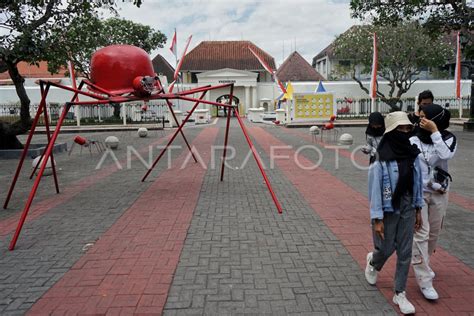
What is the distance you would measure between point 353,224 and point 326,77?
46.2 m

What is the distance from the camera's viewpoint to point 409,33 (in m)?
31.4

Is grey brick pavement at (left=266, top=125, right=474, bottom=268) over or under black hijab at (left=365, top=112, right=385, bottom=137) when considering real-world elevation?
under

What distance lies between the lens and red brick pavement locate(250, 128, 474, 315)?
3.50m

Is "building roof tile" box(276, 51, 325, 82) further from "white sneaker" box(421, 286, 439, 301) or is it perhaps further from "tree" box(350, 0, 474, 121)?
"white sneaker" box(421, 286, 439, 301)

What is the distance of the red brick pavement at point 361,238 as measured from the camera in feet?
11.5

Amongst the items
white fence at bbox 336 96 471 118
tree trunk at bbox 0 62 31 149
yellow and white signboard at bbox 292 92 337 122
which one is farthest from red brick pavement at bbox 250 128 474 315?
white fence at bbox 336 96 471 118

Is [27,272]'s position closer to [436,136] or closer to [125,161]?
[436,136]

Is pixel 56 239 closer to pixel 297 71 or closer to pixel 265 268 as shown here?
pixel 265 268

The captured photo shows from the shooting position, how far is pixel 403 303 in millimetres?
3314

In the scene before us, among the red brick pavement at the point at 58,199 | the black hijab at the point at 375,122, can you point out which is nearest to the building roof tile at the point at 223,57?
the red brick pavement at the point at 58,199

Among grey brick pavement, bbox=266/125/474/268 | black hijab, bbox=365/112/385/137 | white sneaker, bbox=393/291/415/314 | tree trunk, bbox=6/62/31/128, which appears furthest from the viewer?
tree trunk, bbox=6/62/31/128

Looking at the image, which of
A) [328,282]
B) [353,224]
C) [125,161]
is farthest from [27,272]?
[125,161]

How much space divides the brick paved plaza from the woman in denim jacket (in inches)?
18.2

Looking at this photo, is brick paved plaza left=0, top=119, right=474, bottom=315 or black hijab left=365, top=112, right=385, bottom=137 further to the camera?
black hijab left=365, top=112, right=385, bottom=137
